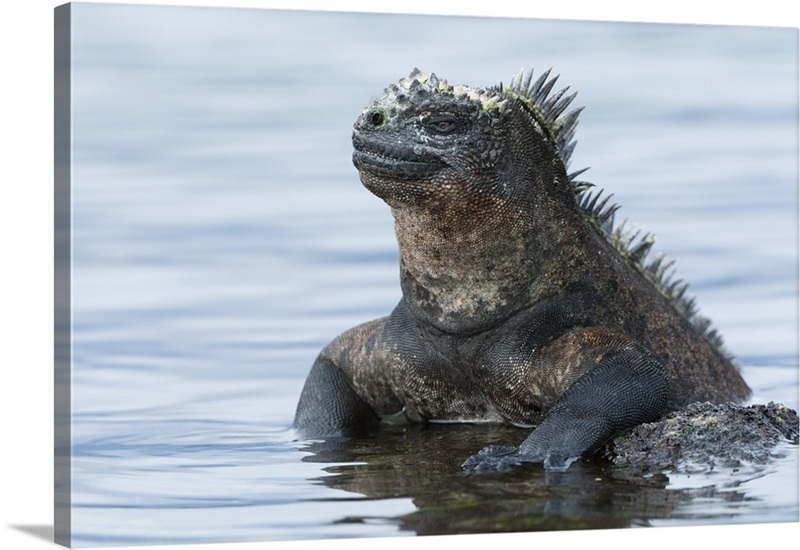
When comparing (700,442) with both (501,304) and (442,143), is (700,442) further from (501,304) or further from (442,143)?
(442,143)

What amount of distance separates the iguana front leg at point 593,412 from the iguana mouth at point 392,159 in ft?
4.82

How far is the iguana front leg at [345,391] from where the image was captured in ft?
36.8

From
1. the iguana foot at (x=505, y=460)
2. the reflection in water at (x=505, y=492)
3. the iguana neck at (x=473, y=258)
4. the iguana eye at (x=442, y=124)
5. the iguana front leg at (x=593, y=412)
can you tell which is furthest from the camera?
the iguana neck at (x=473, y=258)

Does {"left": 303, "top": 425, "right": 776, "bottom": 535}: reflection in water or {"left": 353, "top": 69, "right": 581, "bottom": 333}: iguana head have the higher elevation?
{"left": 353, "top": 69, "right": 581, "bottom": 333}: iguana head

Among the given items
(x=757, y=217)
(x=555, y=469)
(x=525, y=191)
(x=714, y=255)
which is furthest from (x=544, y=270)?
(x=714, y=255)

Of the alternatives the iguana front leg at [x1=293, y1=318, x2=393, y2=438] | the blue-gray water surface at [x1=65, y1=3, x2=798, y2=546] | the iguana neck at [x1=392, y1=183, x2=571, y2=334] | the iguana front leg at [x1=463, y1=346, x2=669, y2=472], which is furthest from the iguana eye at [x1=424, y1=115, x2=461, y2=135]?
the iguana front leg at [x1=293, y1=318, x2=393, y2=438]

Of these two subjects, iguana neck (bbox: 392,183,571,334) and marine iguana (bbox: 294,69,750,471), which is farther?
iguana neck (bbox: 392,183,571,334)

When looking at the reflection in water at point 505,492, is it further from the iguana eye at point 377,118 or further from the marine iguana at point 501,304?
the iguana eye at point 377,118

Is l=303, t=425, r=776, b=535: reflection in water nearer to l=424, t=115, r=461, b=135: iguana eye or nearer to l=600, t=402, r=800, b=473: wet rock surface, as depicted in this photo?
l=600, t=402, r=800, b=473: wet rock surface

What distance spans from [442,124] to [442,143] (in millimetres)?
110

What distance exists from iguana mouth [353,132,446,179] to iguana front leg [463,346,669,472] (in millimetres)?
1470

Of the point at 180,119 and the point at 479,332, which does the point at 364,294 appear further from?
the point at 479,332

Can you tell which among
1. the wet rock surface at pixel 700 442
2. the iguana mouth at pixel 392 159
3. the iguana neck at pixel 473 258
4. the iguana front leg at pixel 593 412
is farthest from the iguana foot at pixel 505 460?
the iguana mouth at pixel 392 159

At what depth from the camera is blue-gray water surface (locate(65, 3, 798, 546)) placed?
8.92m
